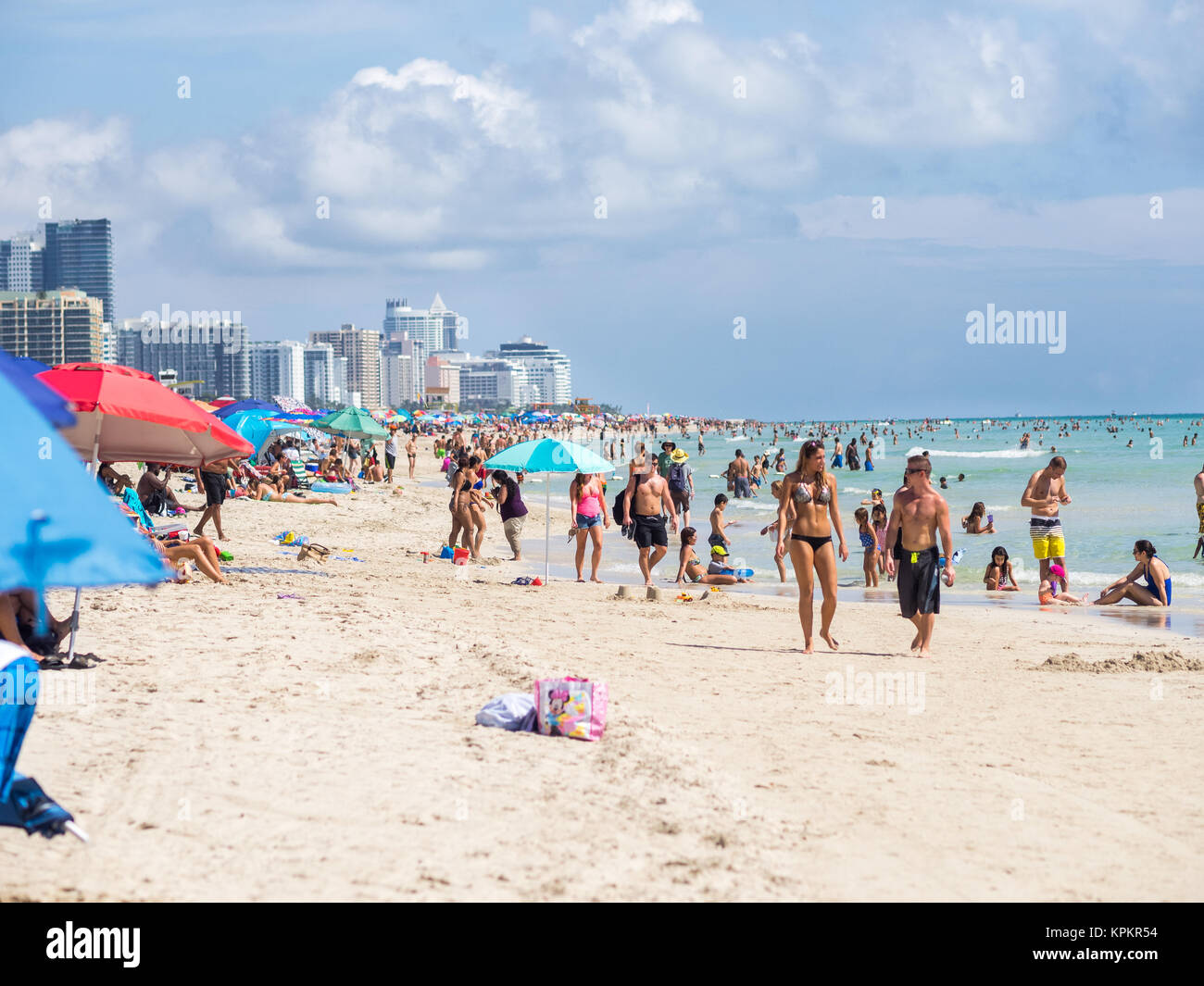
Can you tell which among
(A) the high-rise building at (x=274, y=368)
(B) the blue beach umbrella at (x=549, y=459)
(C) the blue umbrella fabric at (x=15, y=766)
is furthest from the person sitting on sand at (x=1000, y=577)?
(A) the high-rise building at (x=274, y=368)

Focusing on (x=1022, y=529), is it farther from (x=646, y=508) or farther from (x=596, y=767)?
(x=596, y=767)

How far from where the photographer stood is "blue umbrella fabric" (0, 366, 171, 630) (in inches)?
120

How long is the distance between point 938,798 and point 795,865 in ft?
3.84

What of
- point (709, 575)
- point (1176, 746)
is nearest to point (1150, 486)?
point (709, 575)

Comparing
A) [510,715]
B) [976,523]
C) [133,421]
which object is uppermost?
[133,421]

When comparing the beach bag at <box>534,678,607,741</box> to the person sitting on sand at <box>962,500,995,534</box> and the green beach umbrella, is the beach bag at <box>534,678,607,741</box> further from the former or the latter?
the green beach umbrella

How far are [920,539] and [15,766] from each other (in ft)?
20.0

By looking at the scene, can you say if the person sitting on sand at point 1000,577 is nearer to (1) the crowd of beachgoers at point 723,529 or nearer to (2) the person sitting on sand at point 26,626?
(1) the crowd of beachgoers at point 723,529

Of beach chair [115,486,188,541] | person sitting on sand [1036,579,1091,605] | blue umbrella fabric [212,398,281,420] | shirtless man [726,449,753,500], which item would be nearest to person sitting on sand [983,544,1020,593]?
person sitting on sand [1036,579,1091,605]

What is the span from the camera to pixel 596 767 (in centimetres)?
503

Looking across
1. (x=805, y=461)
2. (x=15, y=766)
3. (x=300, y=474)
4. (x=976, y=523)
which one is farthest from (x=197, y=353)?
(x=15, y=766)

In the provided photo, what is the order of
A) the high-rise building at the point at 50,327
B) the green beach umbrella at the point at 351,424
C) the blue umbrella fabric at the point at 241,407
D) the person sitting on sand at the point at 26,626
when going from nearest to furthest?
the person sitting on sand at the point at 26,626 → the blue umbrella fabric at the point at 241,407 → the green beach umbrella at the point at 351,424 → the high-rise building at the point at 50,327

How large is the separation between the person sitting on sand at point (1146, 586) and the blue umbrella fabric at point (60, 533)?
1101cm

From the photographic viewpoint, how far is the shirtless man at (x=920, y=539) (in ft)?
26.6
